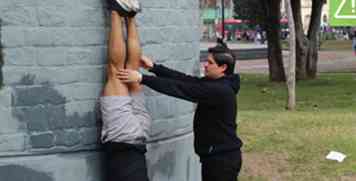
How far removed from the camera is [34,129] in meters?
5.46

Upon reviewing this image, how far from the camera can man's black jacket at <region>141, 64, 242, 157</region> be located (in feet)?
17.7

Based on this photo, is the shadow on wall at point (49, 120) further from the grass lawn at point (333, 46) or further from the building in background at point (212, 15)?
the building in background at point (212, 15)

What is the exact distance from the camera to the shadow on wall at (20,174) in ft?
17.7

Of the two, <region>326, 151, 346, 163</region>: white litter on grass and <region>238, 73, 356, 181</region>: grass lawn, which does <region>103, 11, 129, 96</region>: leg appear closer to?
<region>238, 73, 356, 181</region>: grass lawn

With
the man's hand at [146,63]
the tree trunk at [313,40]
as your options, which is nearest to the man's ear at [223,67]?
the man's hand at [146,63]

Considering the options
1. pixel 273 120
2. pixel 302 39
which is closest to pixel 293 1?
pixel 302 39

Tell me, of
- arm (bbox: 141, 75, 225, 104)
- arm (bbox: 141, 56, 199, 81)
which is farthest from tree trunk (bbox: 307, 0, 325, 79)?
arm (bbox: 141, 75, 225, 104)

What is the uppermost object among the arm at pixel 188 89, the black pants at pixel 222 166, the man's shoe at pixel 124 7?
the man's shoe at pixel 124 7

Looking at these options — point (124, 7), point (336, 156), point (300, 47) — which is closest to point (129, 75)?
point (124, 7)

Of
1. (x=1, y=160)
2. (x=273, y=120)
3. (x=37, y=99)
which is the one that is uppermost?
(x=37, y=99)

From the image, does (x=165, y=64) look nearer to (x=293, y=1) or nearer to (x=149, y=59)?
(x=149, y=59)

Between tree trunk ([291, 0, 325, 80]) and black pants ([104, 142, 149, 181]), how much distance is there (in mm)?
16475

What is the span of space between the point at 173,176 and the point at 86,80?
1.26 meters

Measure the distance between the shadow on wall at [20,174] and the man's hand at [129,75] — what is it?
83 centimetres
